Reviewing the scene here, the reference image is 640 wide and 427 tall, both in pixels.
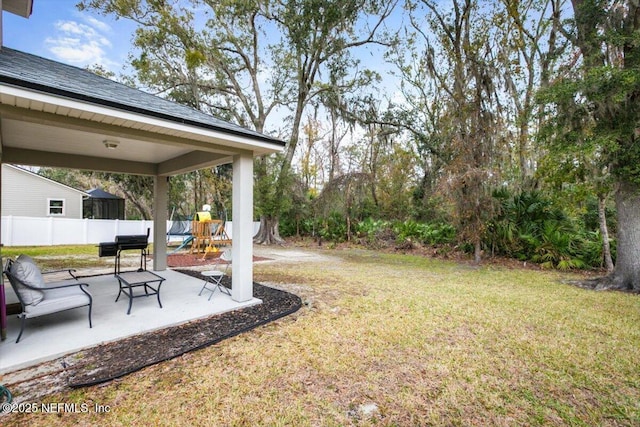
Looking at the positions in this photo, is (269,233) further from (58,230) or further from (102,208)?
(102,208)

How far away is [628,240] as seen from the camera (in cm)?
582

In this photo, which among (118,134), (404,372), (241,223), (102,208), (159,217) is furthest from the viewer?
(102,208)

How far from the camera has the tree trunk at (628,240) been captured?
5.73 meters

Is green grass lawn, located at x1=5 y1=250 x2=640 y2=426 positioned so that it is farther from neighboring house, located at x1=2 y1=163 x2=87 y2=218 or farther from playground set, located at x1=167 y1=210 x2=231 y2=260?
neighboring house, located at x1=2 y1=163 x2=87 y2=218

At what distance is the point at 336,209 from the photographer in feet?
45.2

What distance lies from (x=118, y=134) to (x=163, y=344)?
244 centimetres

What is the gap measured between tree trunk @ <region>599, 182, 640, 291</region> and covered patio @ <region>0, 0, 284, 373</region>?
675 centimetres

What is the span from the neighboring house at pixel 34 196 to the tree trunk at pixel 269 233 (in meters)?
11.5

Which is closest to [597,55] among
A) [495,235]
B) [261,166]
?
[495,235]

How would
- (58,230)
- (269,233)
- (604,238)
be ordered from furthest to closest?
(269,233) < (58,230) < (604,238)

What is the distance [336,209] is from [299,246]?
256 cm

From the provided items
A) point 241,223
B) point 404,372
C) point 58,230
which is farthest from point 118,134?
point 58,230

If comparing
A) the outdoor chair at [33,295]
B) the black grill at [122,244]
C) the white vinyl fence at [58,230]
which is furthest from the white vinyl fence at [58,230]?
the outdoor chair at [33,295]

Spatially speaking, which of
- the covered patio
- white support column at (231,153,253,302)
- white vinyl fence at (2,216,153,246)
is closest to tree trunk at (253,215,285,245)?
white vinyl fence at (2,216,153,246)
